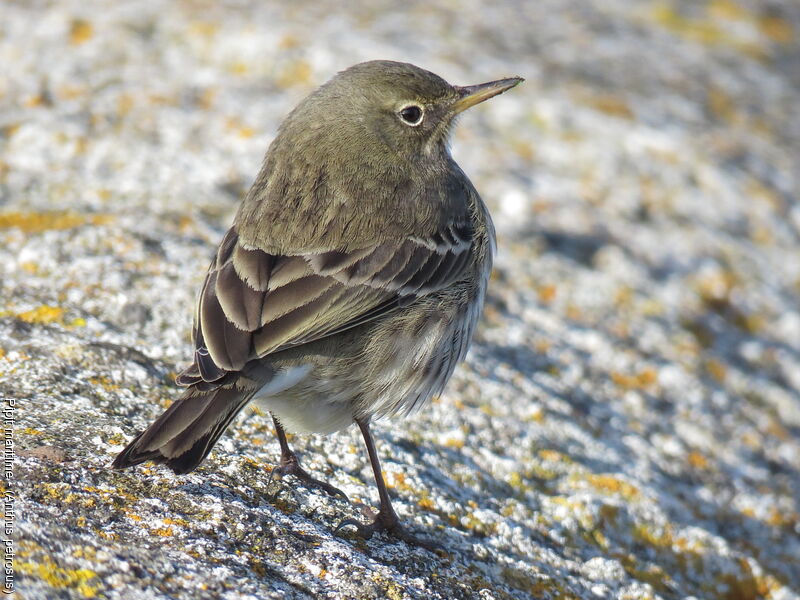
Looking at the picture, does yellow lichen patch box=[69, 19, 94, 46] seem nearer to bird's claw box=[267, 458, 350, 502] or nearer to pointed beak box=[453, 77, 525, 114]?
pointed beak box=[453, 77, 525, 114]

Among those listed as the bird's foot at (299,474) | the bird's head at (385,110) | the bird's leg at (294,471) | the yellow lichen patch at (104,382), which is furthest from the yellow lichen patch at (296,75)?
the bird's foot at (299,474)

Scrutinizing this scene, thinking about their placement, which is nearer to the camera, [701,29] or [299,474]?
[299,474]

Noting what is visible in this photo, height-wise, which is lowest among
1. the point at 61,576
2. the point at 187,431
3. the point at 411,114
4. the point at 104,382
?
the point at 61,576

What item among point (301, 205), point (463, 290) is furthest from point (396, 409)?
point (301, 205)

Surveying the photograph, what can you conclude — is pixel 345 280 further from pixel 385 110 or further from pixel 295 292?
pixel 385 110

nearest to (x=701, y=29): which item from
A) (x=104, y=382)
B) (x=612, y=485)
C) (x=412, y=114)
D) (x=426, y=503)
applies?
(x=412, y=114)

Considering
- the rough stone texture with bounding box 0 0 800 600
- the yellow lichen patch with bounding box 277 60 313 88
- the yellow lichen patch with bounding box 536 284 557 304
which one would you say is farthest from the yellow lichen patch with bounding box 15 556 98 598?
the yellow lichen patch with bounding box 277 60 313 88
